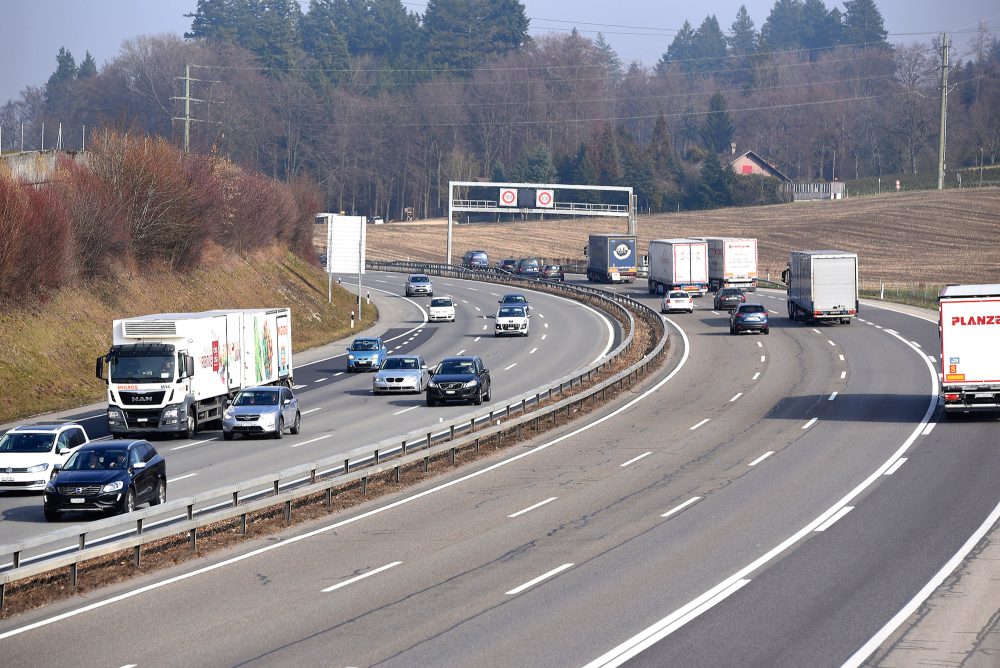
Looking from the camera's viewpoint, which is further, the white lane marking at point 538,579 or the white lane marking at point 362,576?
the white lane marking at point 362,576

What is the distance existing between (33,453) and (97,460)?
12.0 feet

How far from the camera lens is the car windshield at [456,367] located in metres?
42.0

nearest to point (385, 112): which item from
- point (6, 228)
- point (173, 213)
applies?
point (173, 213)

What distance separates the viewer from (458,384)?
4091 centimetres

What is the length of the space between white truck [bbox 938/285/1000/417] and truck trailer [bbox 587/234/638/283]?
65.7 meters

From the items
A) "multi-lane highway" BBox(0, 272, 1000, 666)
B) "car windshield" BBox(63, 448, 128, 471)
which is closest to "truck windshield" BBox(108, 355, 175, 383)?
"multi-lane highway" BBox(0, 272, 1000, 666)

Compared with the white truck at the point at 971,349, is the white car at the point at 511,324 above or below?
below

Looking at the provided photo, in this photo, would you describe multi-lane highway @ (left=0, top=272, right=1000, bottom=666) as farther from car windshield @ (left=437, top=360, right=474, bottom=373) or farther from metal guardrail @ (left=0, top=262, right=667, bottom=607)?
car windshield @ (left=437, top=360, right=474, bottom=373)

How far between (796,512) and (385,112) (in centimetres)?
17700

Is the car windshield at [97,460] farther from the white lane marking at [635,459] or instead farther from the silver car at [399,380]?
the silver car at [399,380]

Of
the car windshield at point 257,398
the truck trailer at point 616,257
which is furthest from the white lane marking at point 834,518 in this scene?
the truck trailer at point 616,257

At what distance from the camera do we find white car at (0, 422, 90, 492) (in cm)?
2620

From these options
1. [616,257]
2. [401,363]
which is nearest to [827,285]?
[401,363]

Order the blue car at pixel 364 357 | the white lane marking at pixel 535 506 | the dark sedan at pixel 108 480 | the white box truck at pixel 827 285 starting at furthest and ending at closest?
the white box truck at pixel 827 285 → the blue car at pixel 364 357 → the white lane marking at pixel 535 506 → the dark sedan at pixel 108 480
